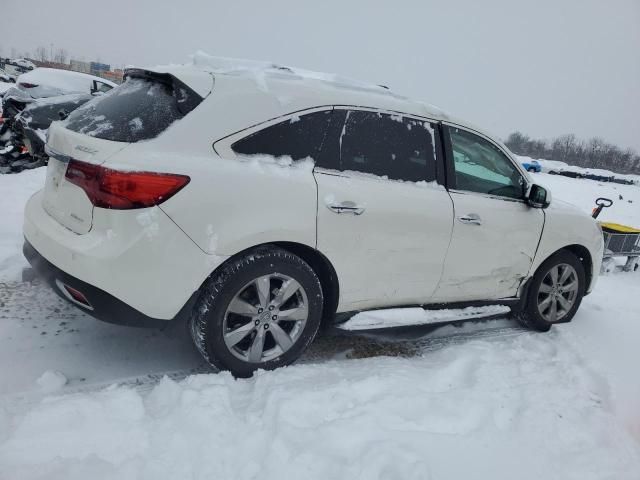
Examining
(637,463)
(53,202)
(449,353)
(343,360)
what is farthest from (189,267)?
(637,463)

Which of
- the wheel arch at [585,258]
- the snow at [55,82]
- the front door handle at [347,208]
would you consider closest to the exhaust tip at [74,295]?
the front door handle at [347,208]

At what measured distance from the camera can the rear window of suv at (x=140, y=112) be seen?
2.56 m

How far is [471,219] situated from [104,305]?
2.50 meters

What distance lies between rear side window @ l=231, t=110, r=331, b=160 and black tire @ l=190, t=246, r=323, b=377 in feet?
1.89

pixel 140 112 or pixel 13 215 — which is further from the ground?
pixel 140 112

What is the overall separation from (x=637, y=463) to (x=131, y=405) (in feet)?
8.76

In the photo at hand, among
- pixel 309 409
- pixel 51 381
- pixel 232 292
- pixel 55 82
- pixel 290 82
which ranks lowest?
pixel 51 381

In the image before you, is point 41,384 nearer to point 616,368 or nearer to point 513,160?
point 513,160

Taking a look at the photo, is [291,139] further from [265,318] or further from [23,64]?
[23,64]

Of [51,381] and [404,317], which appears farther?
[404,317]

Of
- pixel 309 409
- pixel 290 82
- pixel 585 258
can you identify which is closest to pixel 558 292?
pixel 585 258

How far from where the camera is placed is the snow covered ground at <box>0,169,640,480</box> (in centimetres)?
212

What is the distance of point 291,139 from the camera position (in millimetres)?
2846

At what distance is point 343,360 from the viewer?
10.9 ft
